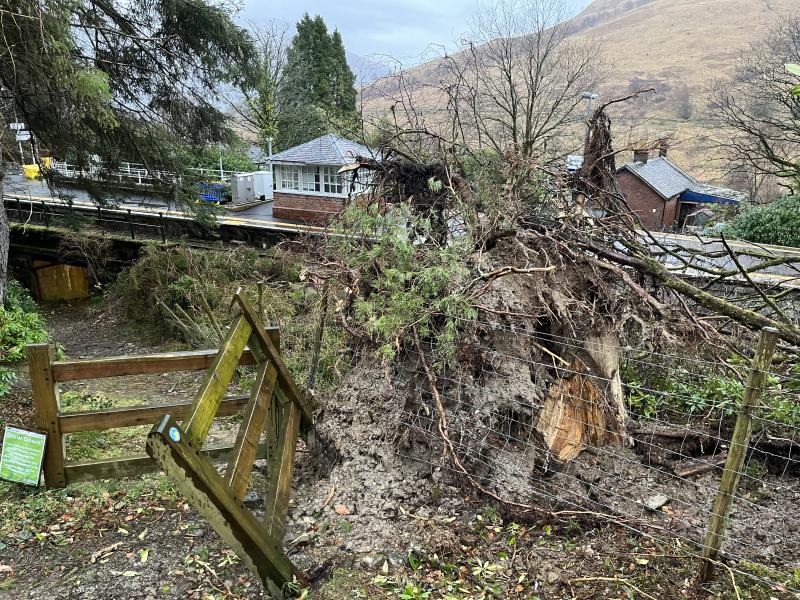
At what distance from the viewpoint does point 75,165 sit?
11.4m

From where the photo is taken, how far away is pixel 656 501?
11.6ft

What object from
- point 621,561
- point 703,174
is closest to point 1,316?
point 621,561

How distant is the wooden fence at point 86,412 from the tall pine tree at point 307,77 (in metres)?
26.1

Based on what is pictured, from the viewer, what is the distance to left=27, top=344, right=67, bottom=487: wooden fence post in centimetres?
359

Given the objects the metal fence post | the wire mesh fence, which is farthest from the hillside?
the wire mesh fence

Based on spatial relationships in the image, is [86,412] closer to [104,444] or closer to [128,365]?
[128,365]

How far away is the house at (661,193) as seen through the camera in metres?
29.1

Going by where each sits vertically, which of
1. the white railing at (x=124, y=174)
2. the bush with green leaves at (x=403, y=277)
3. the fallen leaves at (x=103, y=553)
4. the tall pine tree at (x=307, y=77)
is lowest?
the fallen leaves at (x=103, y=553)

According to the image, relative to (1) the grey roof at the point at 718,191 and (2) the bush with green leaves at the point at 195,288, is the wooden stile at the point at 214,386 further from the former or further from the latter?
(1) the grey roof at the point at 718,191

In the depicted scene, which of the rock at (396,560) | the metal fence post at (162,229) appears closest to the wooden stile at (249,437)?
the rock at (396,560)

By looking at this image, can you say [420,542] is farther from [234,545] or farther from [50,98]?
[50,98]

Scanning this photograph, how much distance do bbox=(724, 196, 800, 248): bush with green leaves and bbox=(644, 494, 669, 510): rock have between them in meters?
19.3

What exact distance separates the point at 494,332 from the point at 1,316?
A: 9.01 meters

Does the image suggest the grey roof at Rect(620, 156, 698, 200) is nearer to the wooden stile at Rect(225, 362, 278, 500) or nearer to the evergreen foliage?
the evergreen foliage
